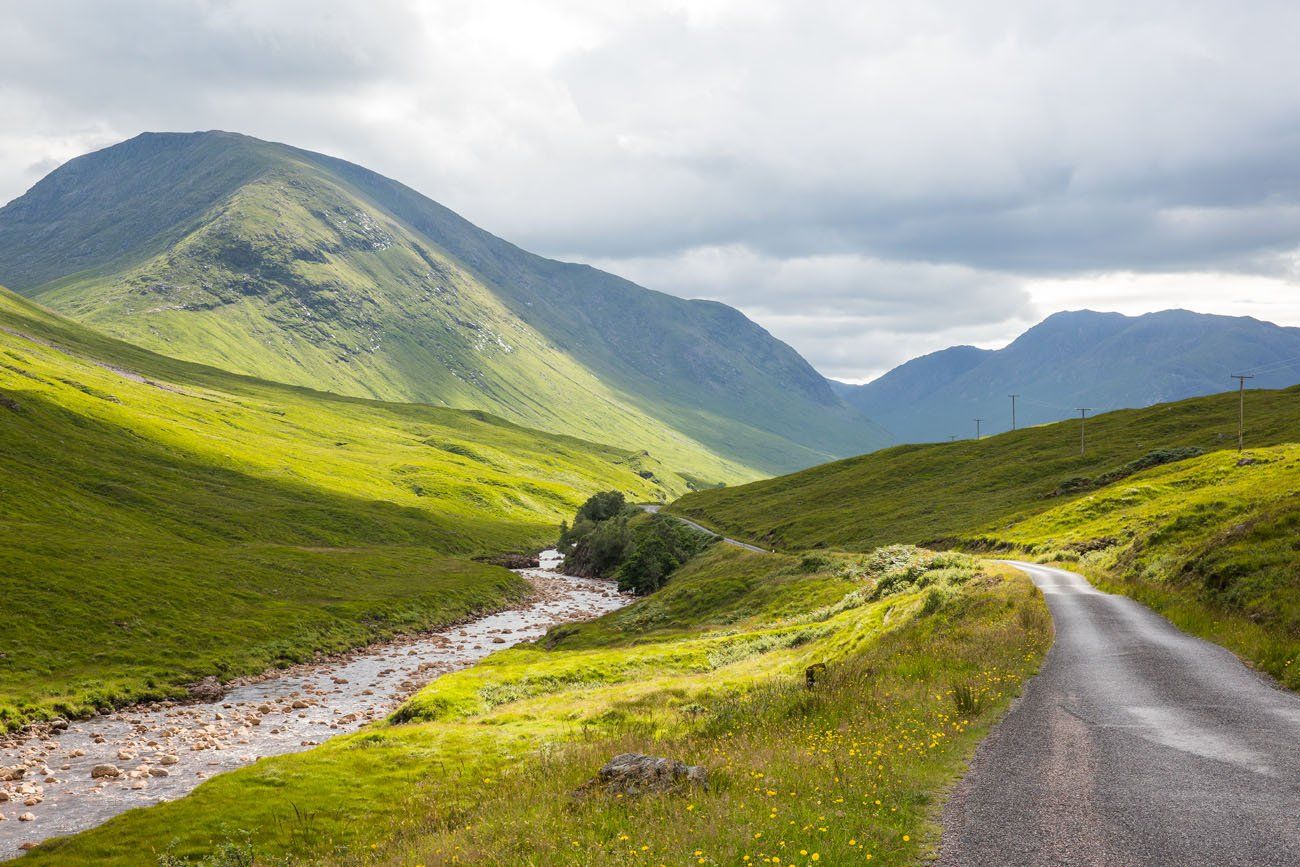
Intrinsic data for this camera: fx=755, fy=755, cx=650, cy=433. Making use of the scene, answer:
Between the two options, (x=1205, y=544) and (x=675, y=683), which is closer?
(x=1205, y=544)

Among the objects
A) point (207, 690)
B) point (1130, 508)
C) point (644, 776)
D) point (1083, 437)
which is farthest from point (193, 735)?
point (1083, 437)

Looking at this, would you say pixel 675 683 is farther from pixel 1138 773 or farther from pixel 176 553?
pixel 176 553

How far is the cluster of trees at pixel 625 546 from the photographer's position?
380 feet

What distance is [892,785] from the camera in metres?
16.0

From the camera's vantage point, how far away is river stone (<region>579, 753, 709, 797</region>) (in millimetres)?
18312

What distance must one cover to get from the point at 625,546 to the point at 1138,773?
415ft

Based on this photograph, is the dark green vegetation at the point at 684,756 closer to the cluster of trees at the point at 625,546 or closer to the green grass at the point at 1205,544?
the green grass at the point at 1205,544

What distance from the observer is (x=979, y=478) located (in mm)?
143500

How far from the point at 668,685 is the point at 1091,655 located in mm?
21782

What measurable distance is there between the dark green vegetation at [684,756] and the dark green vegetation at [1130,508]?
7861 millimetres

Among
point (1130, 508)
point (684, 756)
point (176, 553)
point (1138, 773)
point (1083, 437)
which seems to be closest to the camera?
point (1138, 773)

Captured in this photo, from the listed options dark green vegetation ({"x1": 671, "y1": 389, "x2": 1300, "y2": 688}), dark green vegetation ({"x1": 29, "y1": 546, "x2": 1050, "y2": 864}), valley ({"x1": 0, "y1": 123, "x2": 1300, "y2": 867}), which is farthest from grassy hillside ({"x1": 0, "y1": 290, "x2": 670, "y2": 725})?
dark green vegetation ({"x1": 671, "y1": 389, "x2": 1300, "y2": 688})

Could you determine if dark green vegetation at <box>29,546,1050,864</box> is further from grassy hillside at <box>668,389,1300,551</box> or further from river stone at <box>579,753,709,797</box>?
grassy hillside at <box>668,389,1300,551</box>

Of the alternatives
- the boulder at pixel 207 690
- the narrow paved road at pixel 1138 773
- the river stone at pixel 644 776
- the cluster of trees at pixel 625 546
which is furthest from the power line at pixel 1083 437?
the river stone at pixel 644 776
